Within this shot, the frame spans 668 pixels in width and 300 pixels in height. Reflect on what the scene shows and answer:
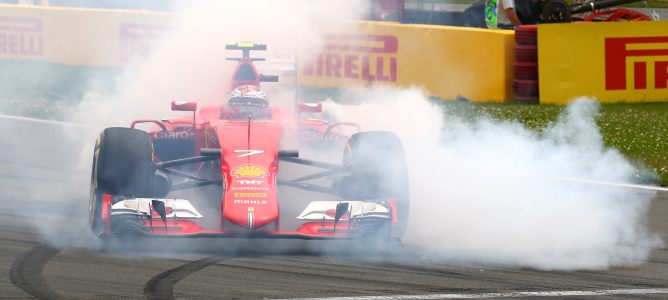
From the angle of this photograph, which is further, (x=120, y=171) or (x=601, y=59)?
(x=601, y=59)

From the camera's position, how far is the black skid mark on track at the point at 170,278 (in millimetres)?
7727

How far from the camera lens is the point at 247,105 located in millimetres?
10680

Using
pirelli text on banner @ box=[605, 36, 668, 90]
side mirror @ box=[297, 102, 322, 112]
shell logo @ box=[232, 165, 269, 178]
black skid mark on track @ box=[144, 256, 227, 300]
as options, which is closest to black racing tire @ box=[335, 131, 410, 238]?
shell logo @ box=[232, 165, 269, 178]

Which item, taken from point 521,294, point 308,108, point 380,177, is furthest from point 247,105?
point 521,294

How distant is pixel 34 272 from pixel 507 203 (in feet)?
13.2

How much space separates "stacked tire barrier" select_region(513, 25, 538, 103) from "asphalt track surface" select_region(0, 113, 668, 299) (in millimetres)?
9431

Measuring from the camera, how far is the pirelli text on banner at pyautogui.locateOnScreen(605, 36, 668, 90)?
61.1 ft

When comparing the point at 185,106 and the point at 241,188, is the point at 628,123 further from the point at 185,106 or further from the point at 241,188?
the point at 241,188

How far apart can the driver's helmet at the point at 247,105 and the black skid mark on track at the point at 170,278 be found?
2017 millimetres

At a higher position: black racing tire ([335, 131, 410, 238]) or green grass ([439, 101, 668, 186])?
green grass ([439, 101, 668, 186])

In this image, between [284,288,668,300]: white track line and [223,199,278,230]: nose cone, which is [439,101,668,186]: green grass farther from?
[223,199,278,230]: nose cone

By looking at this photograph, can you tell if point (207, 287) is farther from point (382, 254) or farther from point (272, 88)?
point (272, 88)

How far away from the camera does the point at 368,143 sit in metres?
9.55

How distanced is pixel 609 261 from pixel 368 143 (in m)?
1.91
